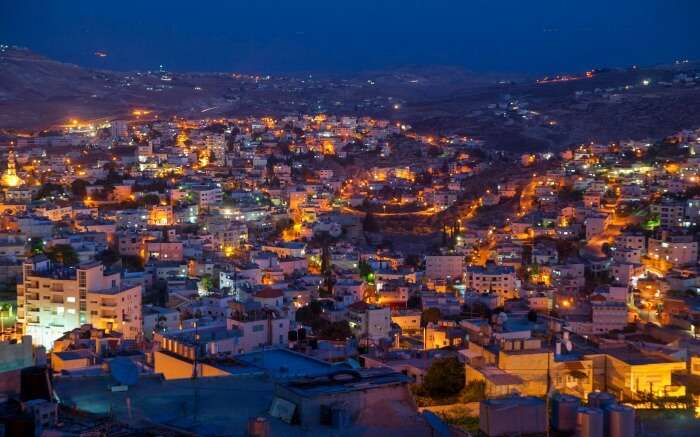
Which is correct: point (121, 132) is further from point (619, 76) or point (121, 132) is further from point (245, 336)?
point (619, 76)

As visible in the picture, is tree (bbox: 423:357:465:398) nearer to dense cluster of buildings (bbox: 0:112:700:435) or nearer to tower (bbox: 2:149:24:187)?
dense cluster of buildings (bbox: 0:112:700:435)

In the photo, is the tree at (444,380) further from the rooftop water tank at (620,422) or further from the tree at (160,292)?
the tree at (160,292)

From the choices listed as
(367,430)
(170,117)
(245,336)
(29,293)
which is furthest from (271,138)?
(367,430)

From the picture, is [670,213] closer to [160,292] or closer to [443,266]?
[443,266]

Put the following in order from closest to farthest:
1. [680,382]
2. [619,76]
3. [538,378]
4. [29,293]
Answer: [538,378], [680,382], [29,293], [619,76]

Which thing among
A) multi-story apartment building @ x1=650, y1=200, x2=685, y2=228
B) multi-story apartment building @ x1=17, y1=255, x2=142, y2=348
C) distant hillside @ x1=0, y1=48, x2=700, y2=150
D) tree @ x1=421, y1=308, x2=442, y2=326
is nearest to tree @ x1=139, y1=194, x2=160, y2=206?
multi-story apartment building @ x1=17, y1=255, x2=142, y2=348

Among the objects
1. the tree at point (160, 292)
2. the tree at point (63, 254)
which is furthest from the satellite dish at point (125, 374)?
the tree at point (63, 254)
